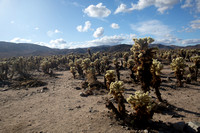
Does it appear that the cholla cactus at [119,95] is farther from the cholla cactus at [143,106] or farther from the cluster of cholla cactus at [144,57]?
the cluster of cholla cactus at [144,57]

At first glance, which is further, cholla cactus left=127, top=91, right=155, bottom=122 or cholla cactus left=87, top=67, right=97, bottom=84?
cholla cactus left=87, top=67, right=97, bottom=84

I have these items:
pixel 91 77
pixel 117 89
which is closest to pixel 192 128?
pixel 117 89

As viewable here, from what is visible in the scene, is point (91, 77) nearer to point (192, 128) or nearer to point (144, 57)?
point (144, 57)

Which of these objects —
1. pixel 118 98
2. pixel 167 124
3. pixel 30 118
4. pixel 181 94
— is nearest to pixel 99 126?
pixel 118 98

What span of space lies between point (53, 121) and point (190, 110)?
1261 cm

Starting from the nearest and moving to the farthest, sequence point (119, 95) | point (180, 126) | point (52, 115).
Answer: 1. point (180, 126)
2. point (119, 95)
3. point (52, 115)

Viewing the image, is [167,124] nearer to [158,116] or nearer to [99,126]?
[158,116]

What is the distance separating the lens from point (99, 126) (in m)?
9.20

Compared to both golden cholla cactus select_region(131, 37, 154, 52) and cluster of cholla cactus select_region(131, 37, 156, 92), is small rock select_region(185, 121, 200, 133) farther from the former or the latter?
golden cholla cactus select_region(131, 37, 154, 52)

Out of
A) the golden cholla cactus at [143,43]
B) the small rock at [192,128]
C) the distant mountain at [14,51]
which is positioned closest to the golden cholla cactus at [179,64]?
the golden cholla cactus at [143,43]

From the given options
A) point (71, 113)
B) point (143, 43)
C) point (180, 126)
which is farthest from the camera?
point (71, 113)

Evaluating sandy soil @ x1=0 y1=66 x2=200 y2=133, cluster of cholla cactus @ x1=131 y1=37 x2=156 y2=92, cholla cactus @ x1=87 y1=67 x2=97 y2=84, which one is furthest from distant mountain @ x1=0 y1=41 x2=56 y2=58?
cluster of cholla cactus @ x1=131 y1=37 x2=156 y2=92

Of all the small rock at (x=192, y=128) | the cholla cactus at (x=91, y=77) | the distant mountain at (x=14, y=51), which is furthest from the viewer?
the distant mountain at (x=14, y=51)

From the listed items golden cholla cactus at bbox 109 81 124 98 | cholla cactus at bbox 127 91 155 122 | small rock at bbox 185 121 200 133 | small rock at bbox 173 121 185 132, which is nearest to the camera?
small rock at bbox 185 121 200 133
